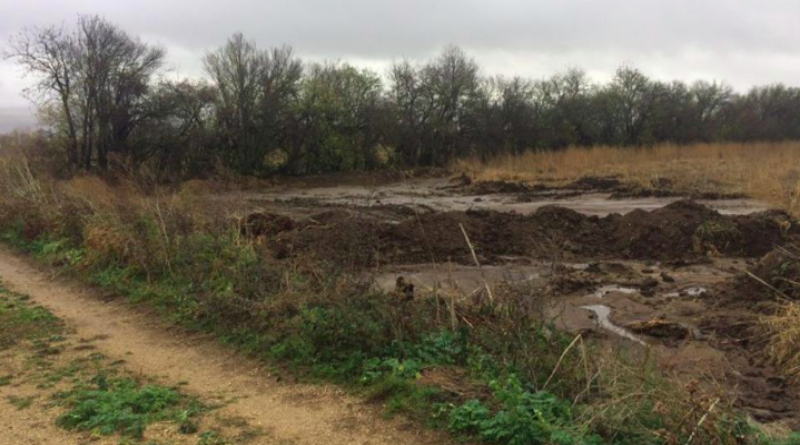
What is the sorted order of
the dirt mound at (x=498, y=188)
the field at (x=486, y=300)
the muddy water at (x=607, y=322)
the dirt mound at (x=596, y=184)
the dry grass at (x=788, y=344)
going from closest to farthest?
1. the field at (x=486, y=300)
2. the dry grass at (x=788, y=344)
3. the muddy water at (x=607, y=322)
4. the dirt mound at (x=596, y=184)
5. the dirt mound at (x=498, y=188)

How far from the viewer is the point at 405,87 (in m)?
46.9

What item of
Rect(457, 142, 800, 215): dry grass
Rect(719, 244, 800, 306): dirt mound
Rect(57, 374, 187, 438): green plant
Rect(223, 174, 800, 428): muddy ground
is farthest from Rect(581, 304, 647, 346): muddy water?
Rect(457, 142, 800, 215): dry grass

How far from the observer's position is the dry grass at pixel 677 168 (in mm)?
28555

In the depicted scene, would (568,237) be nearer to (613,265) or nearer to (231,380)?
(613,265)

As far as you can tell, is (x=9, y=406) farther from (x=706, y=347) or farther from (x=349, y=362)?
(x=706, y=347)

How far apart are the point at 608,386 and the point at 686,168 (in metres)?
34.4

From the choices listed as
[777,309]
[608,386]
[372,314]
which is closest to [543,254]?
[777,309]

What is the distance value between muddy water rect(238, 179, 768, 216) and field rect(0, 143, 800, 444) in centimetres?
434

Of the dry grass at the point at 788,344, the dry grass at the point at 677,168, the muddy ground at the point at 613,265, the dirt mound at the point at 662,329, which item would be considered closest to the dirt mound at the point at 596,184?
the dry grass at the point at 677,168

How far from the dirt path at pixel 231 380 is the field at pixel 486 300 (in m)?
0.23

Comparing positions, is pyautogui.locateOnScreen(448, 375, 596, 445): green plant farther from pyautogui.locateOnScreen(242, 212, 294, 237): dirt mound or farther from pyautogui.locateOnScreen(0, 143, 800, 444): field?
pyautogui.locateOnScreen(242, 212, 294, 237): dirt mound

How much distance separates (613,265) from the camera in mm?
13281

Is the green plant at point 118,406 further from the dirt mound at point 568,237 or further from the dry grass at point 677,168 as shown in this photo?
the dry grass at point 677,168

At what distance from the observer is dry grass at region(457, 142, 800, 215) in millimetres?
28555
